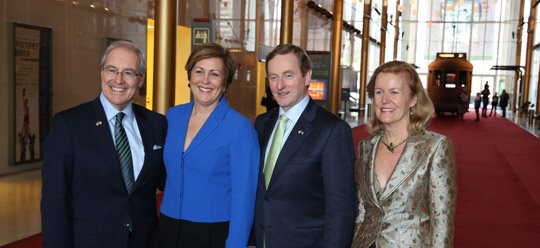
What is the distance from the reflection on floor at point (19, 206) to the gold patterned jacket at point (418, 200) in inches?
153

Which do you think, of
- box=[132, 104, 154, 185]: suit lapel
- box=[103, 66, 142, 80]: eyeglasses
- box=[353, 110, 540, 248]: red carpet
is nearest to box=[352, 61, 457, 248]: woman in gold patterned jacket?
box=[132, 104, 154, 185]: suit lapel

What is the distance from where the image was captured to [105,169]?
2.13 meters

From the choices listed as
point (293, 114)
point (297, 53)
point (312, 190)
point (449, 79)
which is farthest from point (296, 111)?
point (449, 79)

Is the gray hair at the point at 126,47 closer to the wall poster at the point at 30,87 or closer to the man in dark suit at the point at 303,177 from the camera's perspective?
the man in dark suit at the point at 303,177

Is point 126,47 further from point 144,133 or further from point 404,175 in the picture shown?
point 404,175

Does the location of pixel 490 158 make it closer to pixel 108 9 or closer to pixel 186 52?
pixel 186 52

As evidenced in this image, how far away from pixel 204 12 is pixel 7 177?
21.4 feet

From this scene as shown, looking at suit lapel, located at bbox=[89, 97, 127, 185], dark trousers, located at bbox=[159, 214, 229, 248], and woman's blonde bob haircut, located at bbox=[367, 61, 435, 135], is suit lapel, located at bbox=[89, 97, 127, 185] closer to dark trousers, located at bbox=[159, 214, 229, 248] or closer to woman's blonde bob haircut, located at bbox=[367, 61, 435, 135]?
dark trousers, located at bbox=[159, 214, 229, 248]

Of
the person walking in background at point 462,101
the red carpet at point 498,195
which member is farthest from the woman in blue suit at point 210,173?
the person walking in background at point 462,101

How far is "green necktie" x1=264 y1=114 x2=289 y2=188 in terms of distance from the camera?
234 centimetres

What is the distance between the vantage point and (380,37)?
34.9 meters

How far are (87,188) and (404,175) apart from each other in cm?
140

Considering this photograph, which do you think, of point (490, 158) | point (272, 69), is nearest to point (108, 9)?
point (272, 69)

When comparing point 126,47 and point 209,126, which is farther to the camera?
point 209,126
